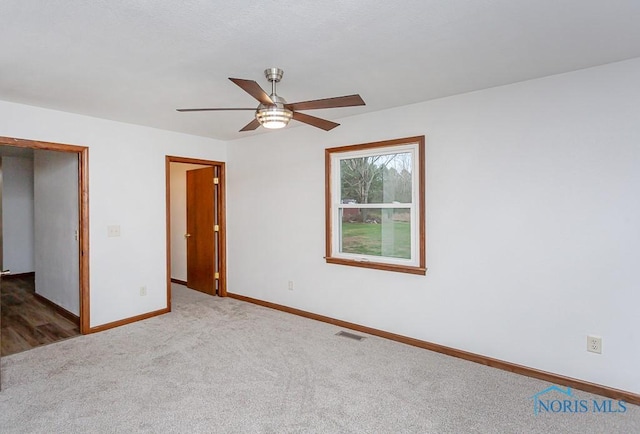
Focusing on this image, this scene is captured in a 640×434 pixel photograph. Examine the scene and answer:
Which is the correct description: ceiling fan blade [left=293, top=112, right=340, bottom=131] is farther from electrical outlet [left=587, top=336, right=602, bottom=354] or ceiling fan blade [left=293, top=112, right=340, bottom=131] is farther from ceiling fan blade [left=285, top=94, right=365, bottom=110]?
electrical outlet [left=587, top=336, right=602, bottom=354]

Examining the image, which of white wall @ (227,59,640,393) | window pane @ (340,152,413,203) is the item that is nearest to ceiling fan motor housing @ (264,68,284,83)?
white wall @ (227,59,640,393)

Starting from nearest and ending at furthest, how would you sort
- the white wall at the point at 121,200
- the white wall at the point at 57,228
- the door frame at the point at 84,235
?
the white wall at the point at 121,200 → the door frame at the point at 84,235 → the white wall at the point at 57,228

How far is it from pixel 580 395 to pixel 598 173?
5.40 ft

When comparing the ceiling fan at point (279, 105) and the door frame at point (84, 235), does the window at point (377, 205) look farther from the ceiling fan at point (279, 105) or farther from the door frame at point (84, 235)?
the door frame at point (84, 235)

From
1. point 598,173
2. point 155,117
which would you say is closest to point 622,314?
point 598,173

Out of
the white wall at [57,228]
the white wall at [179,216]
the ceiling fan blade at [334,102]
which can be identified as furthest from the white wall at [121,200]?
the ceiling fan blade at [334,102]

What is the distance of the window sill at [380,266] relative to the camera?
3.36m

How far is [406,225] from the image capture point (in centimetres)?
354

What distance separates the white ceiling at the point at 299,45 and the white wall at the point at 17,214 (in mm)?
4804

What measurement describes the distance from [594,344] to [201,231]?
4997 mm

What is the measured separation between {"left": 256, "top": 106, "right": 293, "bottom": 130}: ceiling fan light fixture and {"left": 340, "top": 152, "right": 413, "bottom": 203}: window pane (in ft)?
5.23

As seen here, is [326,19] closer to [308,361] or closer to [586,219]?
[586,219]

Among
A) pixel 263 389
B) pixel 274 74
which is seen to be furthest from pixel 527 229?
pixel 263 389

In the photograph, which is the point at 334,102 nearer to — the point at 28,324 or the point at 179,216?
the point at 28,324
